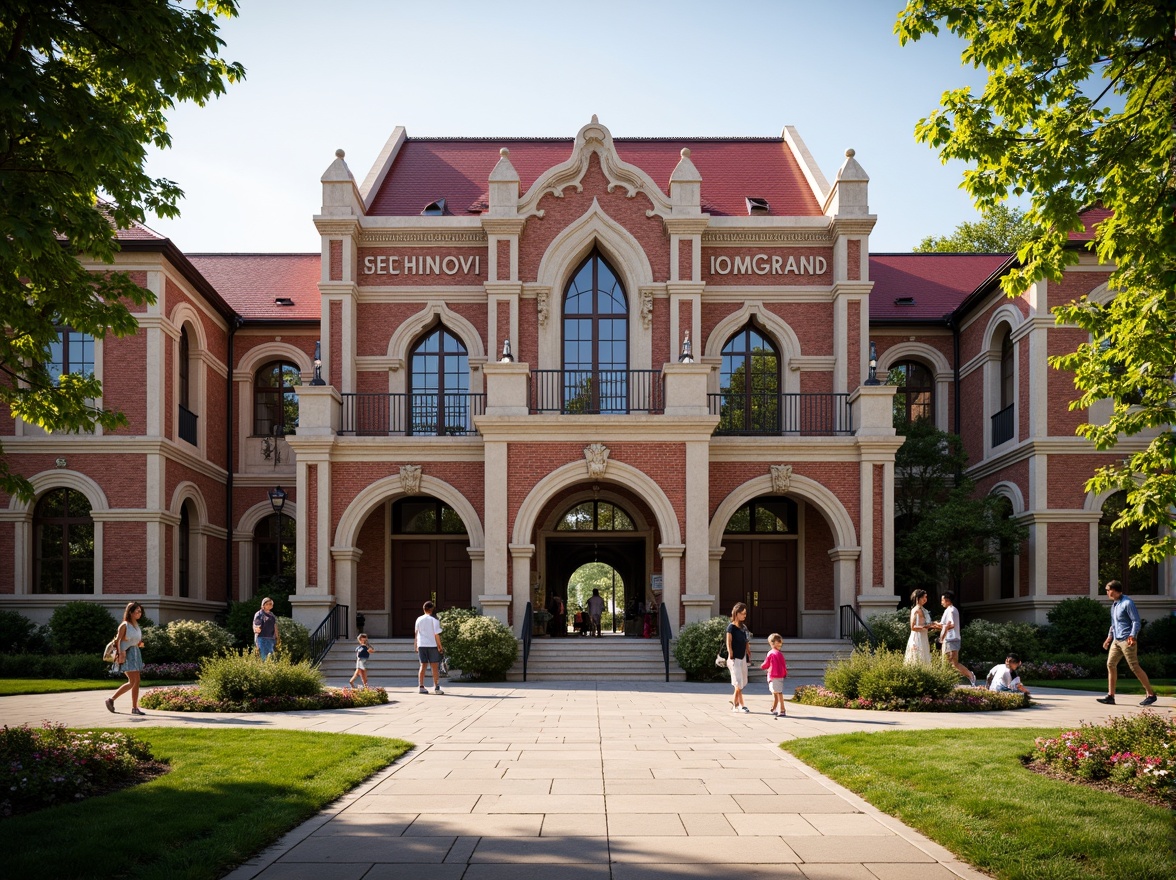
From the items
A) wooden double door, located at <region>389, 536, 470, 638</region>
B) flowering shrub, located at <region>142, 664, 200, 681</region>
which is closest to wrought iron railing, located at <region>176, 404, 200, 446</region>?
wooden double door, located at <region>389, 536, 470, 638</region>

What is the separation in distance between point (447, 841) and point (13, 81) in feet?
18.9

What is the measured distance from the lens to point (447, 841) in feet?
21.9

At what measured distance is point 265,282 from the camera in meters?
30.2

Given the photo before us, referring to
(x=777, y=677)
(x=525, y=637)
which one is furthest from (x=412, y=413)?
(x=777, y=677)

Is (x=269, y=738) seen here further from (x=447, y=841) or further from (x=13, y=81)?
(x=13, y=81)

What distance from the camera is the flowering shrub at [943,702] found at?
14273 millimetres

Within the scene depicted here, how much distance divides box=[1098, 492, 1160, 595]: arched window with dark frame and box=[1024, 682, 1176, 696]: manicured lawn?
3693 mm

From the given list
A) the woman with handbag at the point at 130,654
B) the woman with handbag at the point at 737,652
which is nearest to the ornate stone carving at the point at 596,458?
the woman with handbag at the point at 737,652

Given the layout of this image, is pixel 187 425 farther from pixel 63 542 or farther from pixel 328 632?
pixel 328 632

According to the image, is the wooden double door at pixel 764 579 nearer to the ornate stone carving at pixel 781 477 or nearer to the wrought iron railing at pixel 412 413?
the ornate stone carving at pixel 781 477

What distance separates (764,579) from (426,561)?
321 inches

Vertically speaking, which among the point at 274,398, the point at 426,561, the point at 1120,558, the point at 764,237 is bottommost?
the point at 426,561

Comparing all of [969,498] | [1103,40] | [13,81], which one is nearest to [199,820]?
[13,81]

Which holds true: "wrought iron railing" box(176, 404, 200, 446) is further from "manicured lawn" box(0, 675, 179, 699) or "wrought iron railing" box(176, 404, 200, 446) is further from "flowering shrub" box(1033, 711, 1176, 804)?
"flowering shrub" box(1033, 711, 1176, 804)
